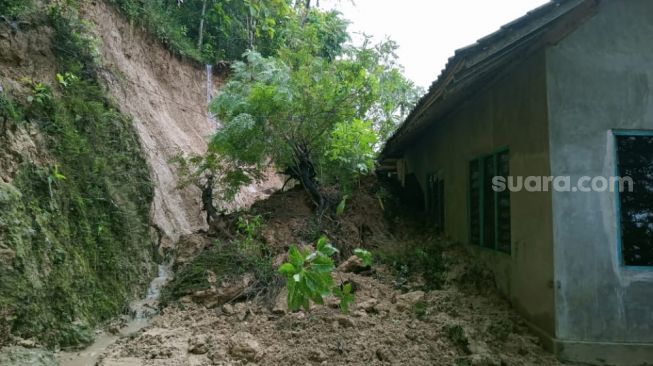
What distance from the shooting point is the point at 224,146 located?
8.31 metres

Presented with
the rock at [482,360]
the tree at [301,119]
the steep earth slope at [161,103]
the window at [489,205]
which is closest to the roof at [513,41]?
the window at [489,205]

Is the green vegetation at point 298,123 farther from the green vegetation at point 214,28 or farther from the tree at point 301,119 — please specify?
the green vegetation at point 214,28

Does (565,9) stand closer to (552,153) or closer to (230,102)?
(552,153)

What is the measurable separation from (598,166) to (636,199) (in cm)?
52

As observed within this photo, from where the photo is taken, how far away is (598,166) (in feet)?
15.1

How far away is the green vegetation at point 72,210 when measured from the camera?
186 inches

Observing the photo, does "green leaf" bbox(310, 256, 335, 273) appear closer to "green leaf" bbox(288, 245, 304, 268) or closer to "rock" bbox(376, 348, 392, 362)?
"green leaf" bbox(288, 245, 304, 268)

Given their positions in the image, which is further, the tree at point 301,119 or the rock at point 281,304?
the tree at point 301,119

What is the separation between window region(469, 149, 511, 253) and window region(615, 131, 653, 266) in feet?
4.43

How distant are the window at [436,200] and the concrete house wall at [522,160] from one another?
191 cm

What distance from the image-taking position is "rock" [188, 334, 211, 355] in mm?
4824

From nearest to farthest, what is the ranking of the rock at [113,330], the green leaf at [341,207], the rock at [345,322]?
the rock at [345,322]
the rock at [113,330]
the green leaf at [341,207]

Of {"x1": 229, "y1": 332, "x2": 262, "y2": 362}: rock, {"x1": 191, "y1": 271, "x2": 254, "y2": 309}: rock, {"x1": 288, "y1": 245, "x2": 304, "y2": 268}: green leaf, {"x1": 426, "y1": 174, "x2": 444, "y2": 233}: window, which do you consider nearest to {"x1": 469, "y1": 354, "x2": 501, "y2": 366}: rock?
{"x1": 288, "y1": 245, "x2": 304, "y2": 268}: green leaf

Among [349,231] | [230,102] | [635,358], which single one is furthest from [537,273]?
[230,102]
